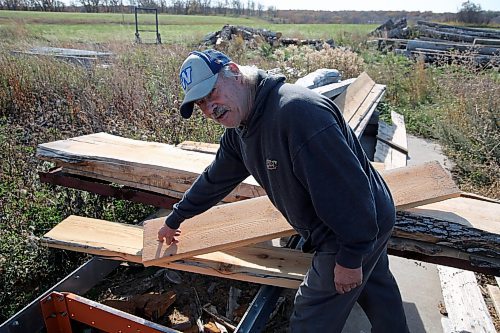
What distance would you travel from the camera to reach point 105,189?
3.40 meters

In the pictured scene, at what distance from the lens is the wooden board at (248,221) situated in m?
2.43

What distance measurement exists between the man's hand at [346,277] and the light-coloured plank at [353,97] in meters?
3.66

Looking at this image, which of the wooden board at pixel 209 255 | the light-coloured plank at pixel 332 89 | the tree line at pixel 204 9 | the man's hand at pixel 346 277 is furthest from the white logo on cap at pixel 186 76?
the tree line at pixel 204 9

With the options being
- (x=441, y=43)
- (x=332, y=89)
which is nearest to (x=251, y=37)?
(x=441, y=43)

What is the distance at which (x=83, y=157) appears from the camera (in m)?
3.32

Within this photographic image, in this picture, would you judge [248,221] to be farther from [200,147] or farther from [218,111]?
[200,147]

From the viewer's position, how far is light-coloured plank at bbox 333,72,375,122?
18.6 ft

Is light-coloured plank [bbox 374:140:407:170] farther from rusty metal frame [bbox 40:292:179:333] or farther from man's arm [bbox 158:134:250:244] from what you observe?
rusty metal frame [bbox 40:292:179:333]

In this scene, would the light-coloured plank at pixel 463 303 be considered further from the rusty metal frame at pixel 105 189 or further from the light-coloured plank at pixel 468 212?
the rusty metal frame at pixel 105 189

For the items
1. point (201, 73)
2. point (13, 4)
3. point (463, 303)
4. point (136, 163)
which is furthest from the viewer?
point (13, 4)

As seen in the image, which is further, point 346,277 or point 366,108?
point 366,108

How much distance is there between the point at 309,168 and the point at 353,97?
16.4ft

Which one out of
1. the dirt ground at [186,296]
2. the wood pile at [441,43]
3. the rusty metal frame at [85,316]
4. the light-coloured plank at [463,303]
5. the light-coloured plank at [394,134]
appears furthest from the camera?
the wood pile at [441,43]

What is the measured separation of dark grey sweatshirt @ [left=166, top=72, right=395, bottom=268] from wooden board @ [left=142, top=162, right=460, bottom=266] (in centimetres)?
55
